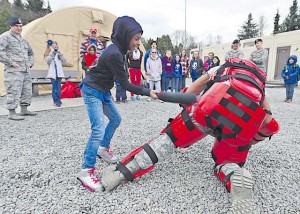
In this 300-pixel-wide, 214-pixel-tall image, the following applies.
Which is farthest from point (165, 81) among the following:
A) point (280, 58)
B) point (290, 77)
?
point (280, 58)

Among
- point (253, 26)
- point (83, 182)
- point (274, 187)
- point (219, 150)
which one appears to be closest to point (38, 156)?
point (83, 182)

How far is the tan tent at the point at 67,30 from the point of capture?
768cm

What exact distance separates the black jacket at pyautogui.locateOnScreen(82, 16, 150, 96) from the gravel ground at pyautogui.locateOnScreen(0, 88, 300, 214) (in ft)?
2.88

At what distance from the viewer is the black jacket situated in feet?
6.27

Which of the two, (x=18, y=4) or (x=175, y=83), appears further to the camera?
(x=18, y=4)

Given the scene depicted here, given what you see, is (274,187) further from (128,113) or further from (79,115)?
(79,115)

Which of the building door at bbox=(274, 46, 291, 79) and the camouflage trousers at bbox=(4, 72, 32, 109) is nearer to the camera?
the camouflage trousers at bbox=(4, 72, 32, 109)

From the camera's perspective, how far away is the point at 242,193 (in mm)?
1579

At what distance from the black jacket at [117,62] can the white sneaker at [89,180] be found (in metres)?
0.73

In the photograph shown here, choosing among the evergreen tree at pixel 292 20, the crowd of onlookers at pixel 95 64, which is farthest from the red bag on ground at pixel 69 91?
the evergreen tree at pixel 292 20

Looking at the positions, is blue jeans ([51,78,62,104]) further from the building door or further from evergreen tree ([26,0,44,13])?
evergreen tree ([26,0,44,13])

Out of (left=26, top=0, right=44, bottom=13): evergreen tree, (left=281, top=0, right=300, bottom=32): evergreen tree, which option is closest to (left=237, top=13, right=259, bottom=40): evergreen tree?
(left=281, top=0, right=300, bottom=32): evergreen tree

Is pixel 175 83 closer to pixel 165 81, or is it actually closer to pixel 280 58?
pixel 165 81

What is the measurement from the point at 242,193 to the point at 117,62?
1348mm
